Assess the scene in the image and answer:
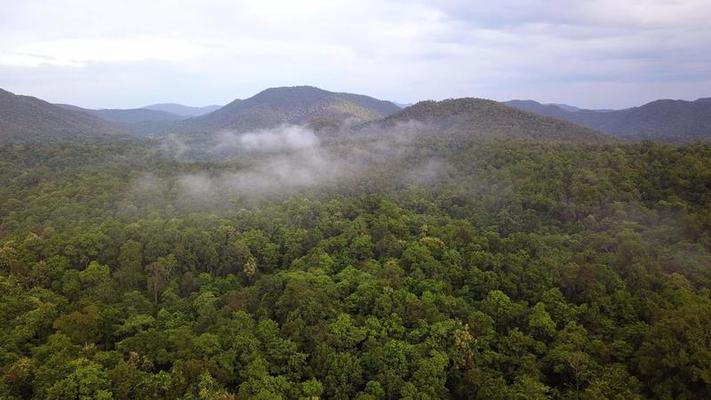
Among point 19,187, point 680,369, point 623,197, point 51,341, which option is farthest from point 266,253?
point 19,187

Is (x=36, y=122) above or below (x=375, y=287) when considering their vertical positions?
above

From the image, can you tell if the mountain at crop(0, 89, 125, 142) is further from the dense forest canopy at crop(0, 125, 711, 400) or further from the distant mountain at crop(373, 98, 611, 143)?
the distant mountain at crop(373, 98, 611, 143)

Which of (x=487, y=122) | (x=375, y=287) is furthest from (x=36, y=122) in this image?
(x=375, y=287)

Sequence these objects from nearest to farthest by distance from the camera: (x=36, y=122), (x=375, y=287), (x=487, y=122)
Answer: (x=375, y=287), (x=487, y=122), (x=36, y=122)

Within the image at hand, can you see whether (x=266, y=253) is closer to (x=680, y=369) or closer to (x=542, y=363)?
(x=542, y=363)

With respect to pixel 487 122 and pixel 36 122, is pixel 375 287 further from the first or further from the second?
pixel 36 122

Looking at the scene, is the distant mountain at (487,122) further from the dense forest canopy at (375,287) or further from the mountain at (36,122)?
the mountain at (36,122)
